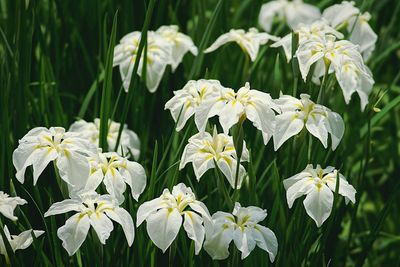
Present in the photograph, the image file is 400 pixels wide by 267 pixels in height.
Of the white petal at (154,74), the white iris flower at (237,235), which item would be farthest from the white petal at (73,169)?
the white petal at (154,74)

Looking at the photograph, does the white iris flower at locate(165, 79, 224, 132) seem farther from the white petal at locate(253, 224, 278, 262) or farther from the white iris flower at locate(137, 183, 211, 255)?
the white petal at locate(253, 224, 278, 262)

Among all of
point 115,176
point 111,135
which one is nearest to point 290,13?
point 111,135

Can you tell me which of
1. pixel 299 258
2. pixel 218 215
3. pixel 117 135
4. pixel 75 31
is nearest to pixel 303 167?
pixel 299 258

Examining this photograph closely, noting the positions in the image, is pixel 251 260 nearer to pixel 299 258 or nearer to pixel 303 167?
pixel 299 258

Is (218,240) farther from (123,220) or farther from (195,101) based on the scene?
(195,101)

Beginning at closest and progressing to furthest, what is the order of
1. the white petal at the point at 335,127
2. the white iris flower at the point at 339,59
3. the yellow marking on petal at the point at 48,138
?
1. the yellow marking on petal at the point at 48,138
2. the white petal at the point at 335,127
3. the white iris flower at the point at 339,59

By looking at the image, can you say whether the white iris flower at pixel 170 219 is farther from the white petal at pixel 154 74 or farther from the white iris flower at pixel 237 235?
the white petal at pixel 154 74

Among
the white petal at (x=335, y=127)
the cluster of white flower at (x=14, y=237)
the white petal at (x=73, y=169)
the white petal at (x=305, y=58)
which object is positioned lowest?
the cluster of white flower at (x=14, y=237)
